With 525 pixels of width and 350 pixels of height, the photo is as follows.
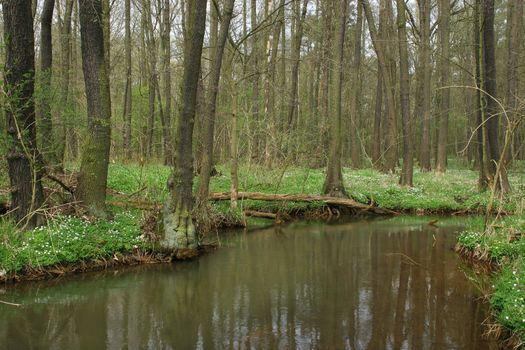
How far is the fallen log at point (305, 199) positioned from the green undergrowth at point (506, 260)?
4.81 meters

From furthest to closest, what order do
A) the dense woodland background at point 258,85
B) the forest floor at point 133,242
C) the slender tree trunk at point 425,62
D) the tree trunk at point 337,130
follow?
the slender tree trunk at point 425,62 < the tree trunk at point 337,130 < the dense woodland background at point 258,85 < the forest floor at point 133,242

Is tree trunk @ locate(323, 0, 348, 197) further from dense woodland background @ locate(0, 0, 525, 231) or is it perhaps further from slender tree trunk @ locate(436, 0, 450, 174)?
slender tree trunk @ locate(436, 0, 450, 174)

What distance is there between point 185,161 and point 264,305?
3.72 meters

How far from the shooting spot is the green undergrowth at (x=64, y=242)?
7.87m

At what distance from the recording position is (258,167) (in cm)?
1598

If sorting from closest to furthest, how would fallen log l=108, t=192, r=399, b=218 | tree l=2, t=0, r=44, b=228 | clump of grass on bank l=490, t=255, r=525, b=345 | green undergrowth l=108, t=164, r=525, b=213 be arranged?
1. clump of grass on bank l=490, t=255, r=525, b=345
2. tree l=2, t=0, r=44, b=228
3. fallen log l=108, t=192, r=399, b=218
4. green undergrowth l=108, t=164, r=525, b=213

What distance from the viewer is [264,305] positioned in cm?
713

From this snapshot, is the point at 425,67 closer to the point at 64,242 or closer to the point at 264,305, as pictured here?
the point at 264,305

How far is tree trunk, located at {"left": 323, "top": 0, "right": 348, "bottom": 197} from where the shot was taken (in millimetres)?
15117

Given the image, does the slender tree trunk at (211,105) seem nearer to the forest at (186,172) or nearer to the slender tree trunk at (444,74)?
the forest at (186,172)

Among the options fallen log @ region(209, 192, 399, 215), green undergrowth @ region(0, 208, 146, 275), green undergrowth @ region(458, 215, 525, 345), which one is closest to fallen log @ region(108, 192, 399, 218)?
fallen log @ region(209, 192, 399, 215)

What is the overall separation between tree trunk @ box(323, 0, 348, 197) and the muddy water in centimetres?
490

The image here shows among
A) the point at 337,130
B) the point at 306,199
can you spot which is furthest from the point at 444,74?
the point at 306,199

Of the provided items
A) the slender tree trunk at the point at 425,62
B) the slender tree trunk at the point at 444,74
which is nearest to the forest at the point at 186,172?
the slender tree trunk at the point at 425,62
